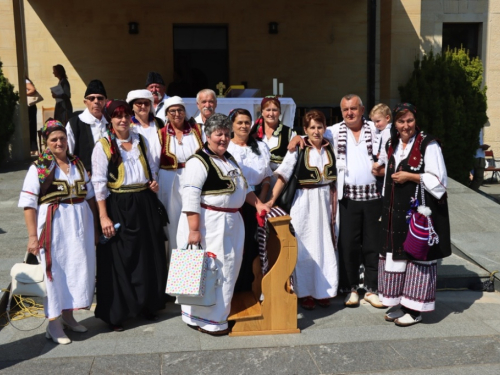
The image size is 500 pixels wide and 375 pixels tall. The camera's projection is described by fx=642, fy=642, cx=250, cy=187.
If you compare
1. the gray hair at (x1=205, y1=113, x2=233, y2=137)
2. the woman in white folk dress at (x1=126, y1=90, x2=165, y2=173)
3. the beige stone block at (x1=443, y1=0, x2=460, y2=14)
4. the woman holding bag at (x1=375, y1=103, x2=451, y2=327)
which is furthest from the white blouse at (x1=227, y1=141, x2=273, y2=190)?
the beige stone block at (x1=443, y1=0, x2=460, y2=14)

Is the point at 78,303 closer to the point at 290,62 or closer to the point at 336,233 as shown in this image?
the point at 336,233

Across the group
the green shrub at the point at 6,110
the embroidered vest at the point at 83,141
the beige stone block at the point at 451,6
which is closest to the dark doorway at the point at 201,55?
the green shrub at the point at 6,110

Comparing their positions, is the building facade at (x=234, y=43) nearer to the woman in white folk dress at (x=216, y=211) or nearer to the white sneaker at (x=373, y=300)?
the white sneaker at (x=373, y=300)

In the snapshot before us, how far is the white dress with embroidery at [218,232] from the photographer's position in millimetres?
5031

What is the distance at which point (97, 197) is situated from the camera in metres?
5.20

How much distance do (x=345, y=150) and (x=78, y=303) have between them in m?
Result: 2.69

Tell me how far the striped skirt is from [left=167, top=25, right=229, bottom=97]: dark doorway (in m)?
9.21

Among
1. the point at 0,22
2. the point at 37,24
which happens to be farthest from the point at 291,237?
the point at 37,24

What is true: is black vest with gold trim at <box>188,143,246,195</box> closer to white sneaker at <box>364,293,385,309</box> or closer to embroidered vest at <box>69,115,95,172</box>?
embroidered vest at <box>69,115,95,172</box>

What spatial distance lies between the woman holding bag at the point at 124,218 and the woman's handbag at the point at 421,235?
2128 millimetres

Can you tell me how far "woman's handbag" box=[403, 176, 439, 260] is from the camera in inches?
208

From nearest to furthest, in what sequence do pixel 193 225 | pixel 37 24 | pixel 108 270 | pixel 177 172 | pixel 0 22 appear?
pixel 193 225
pixel 108 270
pixel 177 172
pixel 0 22
pixel 37 24

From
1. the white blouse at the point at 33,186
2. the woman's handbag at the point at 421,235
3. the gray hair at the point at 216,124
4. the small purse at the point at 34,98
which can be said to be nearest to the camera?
the white blouse at the point at 33,186

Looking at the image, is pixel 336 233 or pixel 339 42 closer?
pixel 336 233
